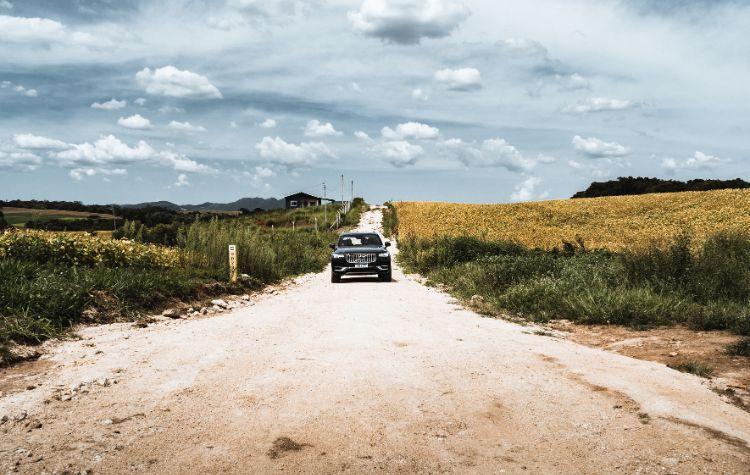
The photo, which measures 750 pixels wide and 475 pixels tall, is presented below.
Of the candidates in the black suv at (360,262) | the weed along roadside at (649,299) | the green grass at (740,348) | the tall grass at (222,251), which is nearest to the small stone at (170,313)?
the tall grass at (222,251)

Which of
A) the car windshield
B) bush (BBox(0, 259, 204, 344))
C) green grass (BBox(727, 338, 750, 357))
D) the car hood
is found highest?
the car windshield

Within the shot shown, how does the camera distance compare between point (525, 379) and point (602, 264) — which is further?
point (602, 264)

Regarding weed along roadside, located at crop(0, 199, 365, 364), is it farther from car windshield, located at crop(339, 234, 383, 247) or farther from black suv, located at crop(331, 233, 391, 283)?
car windshield, located at crop(339, 234, 383, 247)

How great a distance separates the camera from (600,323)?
31.9 ft

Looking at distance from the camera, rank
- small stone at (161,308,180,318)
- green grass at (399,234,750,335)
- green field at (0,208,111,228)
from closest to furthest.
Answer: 1. green grass at (399,234,750,335)
2. small stone at (161,308,180,318)
3. green field at (0,208,111,228)

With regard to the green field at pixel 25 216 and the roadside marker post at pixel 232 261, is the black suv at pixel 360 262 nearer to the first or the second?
the roadside marker post at pixel 232 261

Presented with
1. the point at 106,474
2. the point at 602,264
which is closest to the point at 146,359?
the point at 106,474

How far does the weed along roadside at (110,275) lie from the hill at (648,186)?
79.2 meters

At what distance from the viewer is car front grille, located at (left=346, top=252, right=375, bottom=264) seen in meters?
18.2

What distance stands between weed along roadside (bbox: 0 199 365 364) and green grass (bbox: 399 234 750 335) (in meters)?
6.37

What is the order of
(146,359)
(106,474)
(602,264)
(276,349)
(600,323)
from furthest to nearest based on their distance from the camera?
(602,264) < (600,323) < (276,349) < (146,359) < (106,474)

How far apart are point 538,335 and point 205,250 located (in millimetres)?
10205

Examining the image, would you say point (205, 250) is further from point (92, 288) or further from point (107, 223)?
point (107, 223)

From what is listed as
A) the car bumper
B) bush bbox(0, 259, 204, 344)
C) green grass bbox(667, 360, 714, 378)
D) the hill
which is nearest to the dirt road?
green grass bbox(667, 360, 714, 378)
